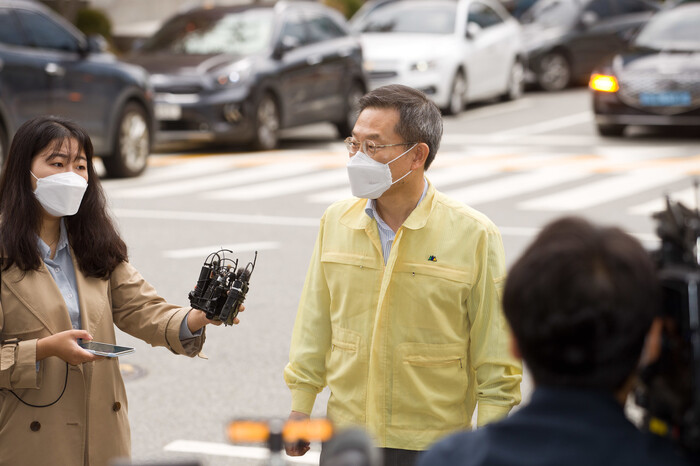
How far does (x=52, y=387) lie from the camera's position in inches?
135

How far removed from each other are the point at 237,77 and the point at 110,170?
87.8 inches

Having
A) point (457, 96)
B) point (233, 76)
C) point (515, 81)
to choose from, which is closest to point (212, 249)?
point (233, 76)

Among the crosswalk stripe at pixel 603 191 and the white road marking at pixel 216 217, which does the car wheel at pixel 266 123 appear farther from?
the crosswalk stripe at pixel 603 191

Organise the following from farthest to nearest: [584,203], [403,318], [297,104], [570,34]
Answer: [570,34]
[297,104]
[584,203]
[403,318]

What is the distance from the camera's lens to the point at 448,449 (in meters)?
2.04

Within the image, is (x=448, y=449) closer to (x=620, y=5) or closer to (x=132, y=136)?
(x=132, y=136)

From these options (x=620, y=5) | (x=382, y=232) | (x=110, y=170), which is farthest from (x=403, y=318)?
(x=620, y=5)

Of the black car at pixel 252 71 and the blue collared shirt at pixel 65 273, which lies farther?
the black car at pixel 252 71

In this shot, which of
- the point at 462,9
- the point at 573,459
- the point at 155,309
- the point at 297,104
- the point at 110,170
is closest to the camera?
the point at 573,459

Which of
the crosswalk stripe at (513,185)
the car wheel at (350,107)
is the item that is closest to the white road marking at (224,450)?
the crosswalk stripe at (513,185)

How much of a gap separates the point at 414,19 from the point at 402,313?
1646 centimetres

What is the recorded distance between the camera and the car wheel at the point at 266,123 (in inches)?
605

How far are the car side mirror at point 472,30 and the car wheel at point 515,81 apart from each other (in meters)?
1.76

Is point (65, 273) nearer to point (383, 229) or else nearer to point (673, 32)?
point (383, 229)
